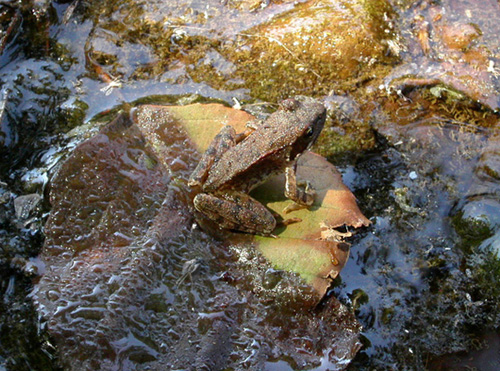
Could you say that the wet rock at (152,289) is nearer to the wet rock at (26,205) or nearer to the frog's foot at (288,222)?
the frog's foot at (288,222)

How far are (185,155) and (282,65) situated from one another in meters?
1.95

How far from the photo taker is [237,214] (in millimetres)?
3842

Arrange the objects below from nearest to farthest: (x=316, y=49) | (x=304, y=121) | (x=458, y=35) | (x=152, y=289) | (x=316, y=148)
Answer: (x=152, y=289) → (x=304, y=121) → (x=316, y=148) → (x=316, y=49) → (x=458, y=35)

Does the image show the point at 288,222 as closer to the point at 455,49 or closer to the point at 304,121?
the point at 304,121

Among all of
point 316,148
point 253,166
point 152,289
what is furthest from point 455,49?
point 152,289

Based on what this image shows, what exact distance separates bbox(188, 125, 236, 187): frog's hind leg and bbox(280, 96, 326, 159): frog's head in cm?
62

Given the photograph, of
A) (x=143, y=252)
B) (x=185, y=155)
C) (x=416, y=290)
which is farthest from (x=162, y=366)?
(x=416, y=290)

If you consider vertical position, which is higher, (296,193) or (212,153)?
(212,153)

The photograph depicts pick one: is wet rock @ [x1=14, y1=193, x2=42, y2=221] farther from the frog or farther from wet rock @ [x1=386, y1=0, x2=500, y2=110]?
wet rock @ [x1=386, y1=0, x2=500, y2=110]

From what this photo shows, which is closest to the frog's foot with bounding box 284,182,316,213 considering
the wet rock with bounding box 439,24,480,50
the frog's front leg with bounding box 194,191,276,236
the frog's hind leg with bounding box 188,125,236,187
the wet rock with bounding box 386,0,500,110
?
the frog's front leg with bounding box 194,191,276,236

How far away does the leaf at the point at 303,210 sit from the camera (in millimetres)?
3621

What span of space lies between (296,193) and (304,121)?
2.58 feet

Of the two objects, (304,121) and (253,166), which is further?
(304,121)

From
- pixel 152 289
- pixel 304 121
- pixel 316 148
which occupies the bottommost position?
pixel 316 148
